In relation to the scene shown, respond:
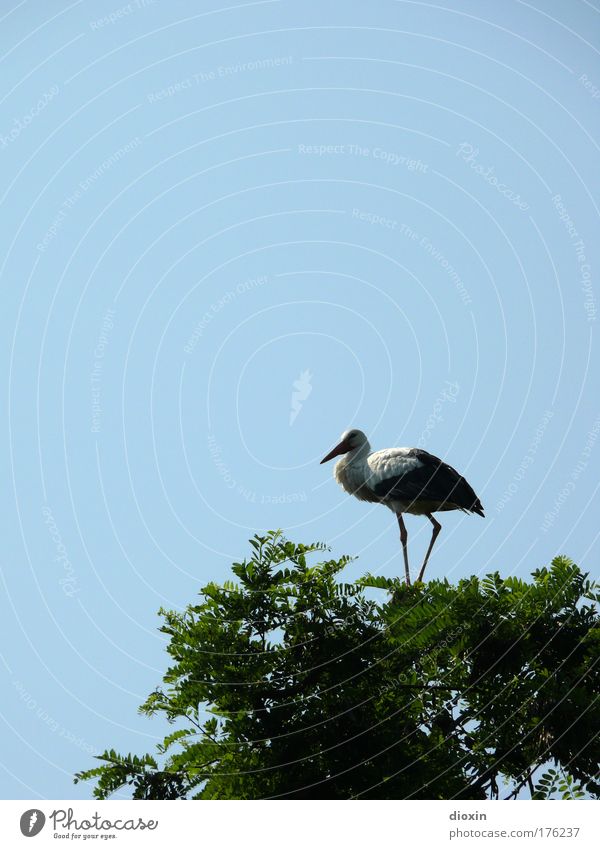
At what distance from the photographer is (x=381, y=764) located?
9641mm

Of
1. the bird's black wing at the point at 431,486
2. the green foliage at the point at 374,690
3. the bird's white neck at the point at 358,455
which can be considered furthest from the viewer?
the bird's white neck at the point at 358,455

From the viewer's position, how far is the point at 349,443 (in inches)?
680

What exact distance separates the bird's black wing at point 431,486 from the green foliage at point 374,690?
447 centimetres

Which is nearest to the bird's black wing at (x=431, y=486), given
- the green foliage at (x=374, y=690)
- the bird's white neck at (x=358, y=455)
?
the bird's white neck at (x=358, y=455)

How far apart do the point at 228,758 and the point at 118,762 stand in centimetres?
95

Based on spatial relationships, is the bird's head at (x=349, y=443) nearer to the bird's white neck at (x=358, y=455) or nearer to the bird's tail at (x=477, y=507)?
the bird's white neck at (x=358, y=455)

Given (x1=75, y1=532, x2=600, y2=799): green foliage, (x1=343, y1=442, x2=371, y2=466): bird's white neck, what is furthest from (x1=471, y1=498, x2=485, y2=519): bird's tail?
Result: (x1=75, y1=532, x2=600, y2=799): green foliage

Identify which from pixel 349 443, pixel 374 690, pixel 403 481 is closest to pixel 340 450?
pixel 349 443

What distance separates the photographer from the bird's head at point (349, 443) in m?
17.2

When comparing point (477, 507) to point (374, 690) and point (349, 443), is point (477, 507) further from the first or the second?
point (374, 690)

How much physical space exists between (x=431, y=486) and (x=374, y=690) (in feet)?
18.8

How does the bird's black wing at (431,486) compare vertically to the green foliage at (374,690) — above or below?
above

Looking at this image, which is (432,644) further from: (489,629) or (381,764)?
(381,764)
